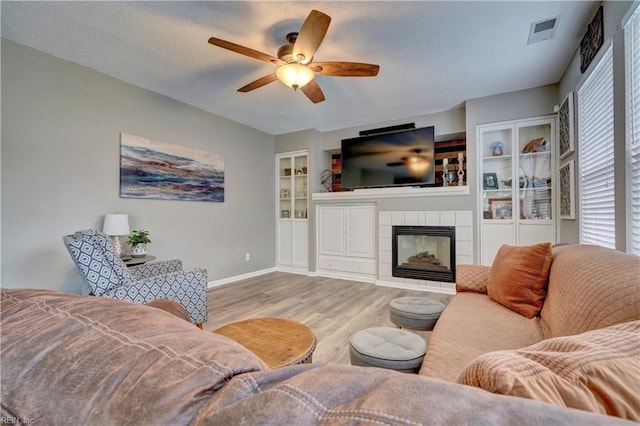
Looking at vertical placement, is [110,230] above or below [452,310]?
above

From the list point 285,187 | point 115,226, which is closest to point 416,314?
point 115,226

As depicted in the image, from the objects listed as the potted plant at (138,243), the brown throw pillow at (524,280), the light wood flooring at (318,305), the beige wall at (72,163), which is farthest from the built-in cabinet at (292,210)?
the brown throw pillow at (524,280)

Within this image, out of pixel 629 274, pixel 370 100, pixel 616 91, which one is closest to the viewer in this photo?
pixel 629 274

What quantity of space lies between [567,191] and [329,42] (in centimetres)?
281

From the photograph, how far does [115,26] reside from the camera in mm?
2205

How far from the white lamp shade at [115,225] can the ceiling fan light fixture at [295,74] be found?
214 cm

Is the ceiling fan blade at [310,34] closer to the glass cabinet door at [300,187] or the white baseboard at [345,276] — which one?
the glass cabinet door at [300,187]

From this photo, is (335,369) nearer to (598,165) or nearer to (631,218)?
(631,218)

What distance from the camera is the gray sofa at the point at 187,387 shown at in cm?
30

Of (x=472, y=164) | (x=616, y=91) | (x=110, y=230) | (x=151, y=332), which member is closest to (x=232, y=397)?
(x=151, y=332)

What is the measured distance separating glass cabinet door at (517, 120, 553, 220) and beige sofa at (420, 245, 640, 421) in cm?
188

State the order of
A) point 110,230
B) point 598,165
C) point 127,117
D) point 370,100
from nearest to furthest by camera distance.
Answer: point 598,165
point 110,230
point 127,117
point 370,100

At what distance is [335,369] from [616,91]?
2.44 m

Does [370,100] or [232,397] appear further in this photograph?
[370,100]
